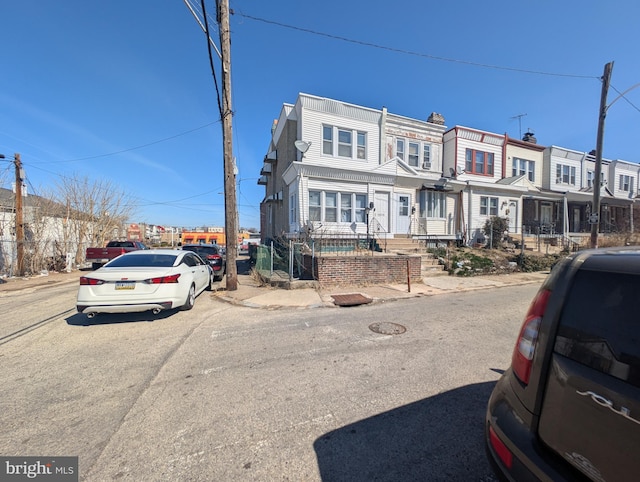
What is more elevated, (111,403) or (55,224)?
(55,224)

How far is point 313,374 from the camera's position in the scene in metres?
3.70

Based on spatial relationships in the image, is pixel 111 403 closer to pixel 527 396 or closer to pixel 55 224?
pixel 527 396

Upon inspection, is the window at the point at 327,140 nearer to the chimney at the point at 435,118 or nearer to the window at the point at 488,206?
the chimney at the point at 435,118

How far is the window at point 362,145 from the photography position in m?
15.5

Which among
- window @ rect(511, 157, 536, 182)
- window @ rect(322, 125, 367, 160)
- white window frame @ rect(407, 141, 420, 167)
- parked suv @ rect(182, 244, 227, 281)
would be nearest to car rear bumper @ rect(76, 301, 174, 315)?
parked suv @ rect(182, 244, 227, 281)

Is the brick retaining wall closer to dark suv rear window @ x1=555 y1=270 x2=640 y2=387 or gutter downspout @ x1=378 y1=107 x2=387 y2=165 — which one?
gutter downspout @ x1=378 y1=107 x2=387 y2=165

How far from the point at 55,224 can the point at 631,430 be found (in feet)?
76.3

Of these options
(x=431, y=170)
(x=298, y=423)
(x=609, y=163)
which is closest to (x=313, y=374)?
(x=298, y=423)

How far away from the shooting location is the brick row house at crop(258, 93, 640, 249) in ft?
47.5

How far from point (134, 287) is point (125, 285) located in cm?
17

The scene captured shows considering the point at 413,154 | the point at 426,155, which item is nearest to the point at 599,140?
the point at 426,155

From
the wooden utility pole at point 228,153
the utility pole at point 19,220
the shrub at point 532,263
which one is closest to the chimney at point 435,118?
the shrub at point 532,263

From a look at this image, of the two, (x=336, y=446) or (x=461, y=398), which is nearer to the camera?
(x=336, y=446)

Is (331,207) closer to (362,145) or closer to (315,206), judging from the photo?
(315,206)
